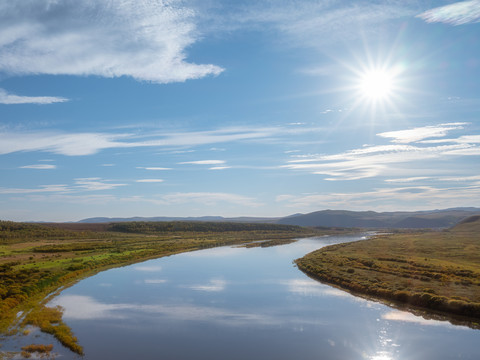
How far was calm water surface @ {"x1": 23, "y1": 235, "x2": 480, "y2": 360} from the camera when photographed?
24.1 metres

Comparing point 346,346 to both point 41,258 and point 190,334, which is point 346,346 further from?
point 41,258

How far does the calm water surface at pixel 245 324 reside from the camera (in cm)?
2414

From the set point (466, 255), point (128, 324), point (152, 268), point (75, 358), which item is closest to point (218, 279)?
point (152, 268)

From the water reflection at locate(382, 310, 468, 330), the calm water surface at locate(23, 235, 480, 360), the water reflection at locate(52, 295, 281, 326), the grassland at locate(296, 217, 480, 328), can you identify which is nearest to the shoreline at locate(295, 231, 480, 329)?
the grassland at locate(296, 217, 480, 328)

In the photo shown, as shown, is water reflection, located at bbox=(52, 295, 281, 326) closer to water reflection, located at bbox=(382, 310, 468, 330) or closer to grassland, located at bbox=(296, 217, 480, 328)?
water reflection, located at bbox=(382, 310, 468, 330)

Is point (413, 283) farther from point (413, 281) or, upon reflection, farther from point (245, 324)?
point (245, 324)

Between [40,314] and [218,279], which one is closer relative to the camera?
[40,314]

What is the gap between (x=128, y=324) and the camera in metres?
30.1

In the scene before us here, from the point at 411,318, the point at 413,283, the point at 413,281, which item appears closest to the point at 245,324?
the point at 411,318

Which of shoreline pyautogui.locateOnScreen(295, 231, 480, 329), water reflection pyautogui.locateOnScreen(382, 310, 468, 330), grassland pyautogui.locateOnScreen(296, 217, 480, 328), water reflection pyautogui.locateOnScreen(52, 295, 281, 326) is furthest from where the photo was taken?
grassland pyautogui.locateOnScreen(296, 217, 480, 328)

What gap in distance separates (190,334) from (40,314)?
43.3ft

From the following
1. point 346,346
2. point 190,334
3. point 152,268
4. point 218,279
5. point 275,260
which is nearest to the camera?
point 346,346

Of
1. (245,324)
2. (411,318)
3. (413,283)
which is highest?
(413,283)

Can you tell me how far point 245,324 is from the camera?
98.7 feet
